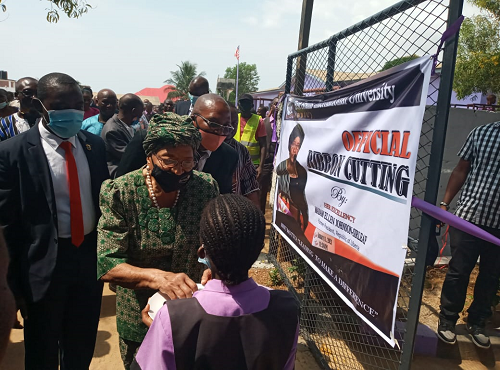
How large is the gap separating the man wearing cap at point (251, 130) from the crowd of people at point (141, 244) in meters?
3.27

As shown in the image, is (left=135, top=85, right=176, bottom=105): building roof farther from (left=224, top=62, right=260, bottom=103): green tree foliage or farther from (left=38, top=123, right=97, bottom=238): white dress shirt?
(left=38, top=123, right=97, bottom=238): white dress shirt

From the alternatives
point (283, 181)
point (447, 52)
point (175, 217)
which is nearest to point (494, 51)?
point (283, 181)

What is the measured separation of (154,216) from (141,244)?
0.48 feet

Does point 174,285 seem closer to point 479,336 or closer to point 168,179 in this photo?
point 168,179

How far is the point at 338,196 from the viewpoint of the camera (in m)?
2.57

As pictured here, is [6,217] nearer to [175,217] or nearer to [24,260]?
[24,260]

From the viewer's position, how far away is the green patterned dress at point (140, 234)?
1.72 meters

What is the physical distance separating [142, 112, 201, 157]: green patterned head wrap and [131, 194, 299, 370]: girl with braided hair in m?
0.62

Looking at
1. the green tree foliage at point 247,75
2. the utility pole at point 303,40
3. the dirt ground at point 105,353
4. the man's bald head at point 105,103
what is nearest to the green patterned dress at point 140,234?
the dirt ground at point 105,353

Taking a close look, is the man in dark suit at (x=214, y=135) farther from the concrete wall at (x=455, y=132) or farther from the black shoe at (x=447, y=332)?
the concrete wall at (x=455, y=132)

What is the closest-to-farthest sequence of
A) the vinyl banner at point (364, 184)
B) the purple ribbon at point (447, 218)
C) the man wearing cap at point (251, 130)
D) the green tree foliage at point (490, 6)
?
the purple ribbon at point (447, 218) → the vinyl banner at point (364, 184) → the man wearing cap at point (251, 130) → the green tree foliage at point (490, 6)

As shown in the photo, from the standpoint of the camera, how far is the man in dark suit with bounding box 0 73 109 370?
2.09 m

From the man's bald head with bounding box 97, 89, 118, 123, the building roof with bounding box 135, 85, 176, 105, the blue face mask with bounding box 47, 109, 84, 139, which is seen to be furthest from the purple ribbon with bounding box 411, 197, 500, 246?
the building roof with bounding box 135, 85, 176, 105

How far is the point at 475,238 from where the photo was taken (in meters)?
3.27
